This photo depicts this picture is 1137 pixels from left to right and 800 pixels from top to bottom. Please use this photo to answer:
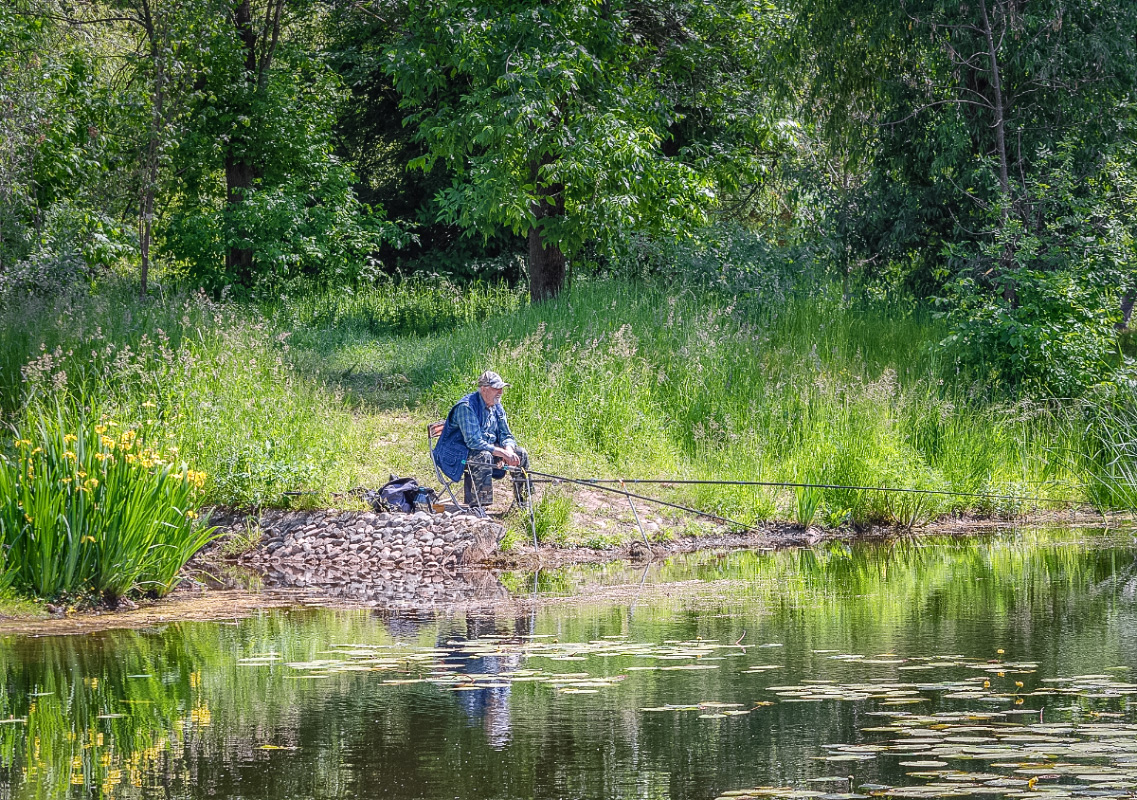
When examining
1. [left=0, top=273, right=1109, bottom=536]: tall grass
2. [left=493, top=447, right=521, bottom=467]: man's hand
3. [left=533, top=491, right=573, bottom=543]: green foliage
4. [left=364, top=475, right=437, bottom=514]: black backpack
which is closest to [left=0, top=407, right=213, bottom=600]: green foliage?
[left=0, top=273, right=1109, bottom=536]: tall grass

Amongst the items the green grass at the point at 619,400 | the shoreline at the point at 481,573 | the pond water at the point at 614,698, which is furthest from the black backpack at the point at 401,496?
the pond water at the point at 614,698

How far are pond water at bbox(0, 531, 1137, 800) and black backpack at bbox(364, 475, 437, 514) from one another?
2300mm

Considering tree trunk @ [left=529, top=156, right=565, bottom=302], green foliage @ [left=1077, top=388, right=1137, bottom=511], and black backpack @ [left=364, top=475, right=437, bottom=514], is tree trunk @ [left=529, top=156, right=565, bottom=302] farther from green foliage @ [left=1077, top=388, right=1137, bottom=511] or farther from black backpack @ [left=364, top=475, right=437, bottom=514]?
black backpack @ [left=364, top=475, right=437, bottom=514]

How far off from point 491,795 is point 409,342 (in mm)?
16234

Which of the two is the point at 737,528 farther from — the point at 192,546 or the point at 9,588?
the point at 9,588

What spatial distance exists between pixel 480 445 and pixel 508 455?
26cm

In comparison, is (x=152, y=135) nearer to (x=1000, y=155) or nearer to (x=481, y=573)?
(x=1000, y=155)

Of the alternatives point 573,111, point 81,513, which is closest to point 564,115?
point 573,111

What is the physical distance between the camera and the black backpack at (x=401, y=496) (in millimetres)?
12305

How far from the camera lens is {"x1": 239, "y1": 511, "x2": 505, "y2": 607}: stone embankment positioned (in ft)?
37.1

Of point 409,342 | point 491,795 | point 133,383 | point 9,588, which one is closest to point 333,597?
point 9,588

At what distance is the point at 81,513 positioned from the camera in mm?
9555

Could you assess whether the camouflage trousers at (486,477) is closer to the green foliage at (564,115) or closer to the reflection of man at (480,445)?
the reflection of man at (480,445)

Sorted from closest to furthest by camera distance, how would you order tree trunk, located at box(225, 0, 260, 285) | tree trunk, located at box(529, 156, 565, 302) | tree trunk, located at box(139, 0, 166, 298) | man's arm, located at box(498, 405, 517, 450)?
man's arm, located at box(498, 405, 517, 450)
tree trunk, located at box(529, 156, 565, 302)
tree trunk, located at box(139, 0, 166, 298)
tree trunk, located at box(225, 0, 260, 285)
